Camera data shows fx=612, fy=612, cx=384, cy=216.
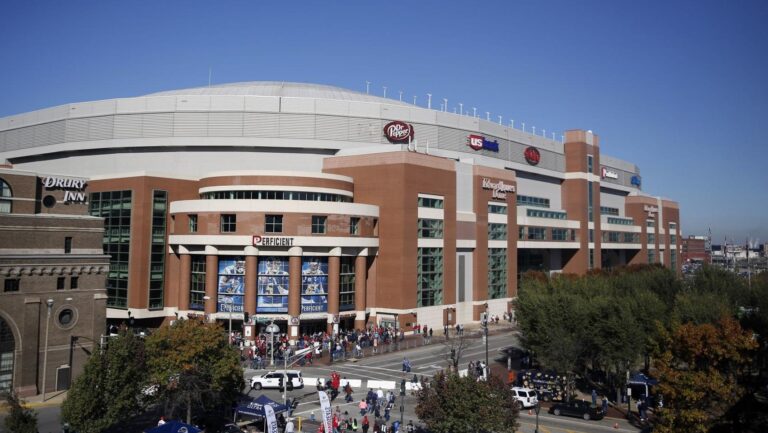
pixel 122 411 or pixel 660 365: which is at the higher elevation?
pixel 660 365

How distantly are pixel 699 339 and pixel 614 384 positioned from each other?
1550cm

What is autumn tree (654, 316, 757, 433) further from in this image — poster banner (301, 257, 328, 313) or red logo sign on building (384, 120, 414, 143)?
red logo sign on building (384, 120, 414, 143)

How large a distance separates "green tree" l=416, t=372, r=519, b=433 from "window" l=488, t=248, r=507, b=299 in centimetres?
5972

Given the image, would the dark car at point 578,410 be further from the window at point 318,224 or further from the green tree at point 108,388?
the window at point 318,224

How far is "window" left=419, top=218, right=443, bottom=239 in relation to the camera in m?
78.8

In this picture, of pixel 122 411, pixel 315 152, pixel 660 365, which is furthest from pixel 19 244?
pixel 315 152

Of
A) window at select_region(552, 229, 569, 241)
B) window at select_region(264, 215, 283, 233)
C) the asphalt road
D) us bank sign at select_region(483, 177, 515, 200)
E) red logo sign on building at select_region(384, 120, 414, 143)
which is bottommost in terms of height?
the asphalt road

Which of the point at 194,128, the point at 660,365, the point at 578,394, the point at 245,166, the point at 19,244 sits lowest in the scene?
the point at 578,394

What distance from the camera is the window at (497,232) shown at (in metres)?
91.2

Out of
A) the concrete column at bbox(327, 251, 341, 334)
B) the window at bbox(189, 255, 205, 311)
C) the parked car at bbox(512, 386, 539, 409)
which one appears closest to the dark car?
the parked car at bbox(512, 386, 539, 409)

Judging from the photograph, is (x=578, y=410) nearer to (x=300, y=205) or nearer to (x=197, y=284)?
(x=300, y=205)

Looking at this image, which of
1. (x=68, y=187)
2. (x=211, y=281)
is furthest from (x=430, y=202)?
(x=68, y=187)

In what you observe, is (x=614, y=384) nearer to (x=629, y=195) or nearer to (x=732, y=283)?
(x=732, y=283)

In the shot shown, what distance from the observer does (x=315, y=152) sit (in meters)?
91.6
